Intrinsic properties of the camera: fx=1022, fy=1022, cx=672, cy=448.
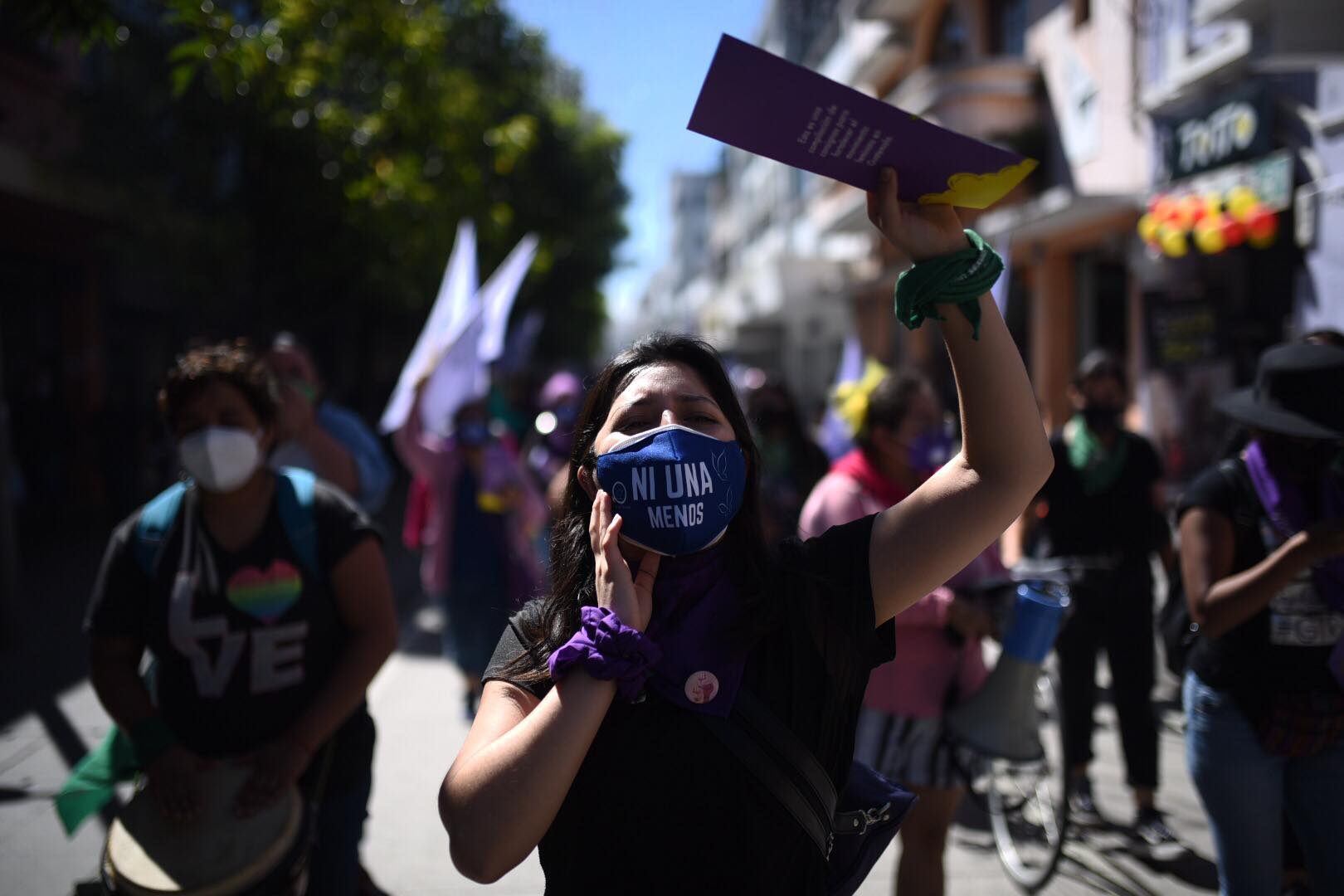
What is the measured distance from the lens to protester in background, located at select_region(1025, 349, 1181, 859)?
14.9ft

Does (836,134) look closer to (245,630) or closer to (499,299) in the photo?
(245,630)

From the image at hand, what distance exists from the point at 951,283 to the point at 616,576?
668 mm

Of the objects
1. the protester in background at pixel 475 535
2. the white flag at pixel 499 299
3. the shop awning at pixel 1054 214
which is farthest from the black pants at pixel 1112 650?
the shop awning at pixel 1054 214

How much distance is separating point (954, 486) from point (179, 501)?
2010mm

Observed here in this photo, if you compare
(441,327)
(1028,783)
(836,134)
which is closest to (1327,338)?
(1028,783)

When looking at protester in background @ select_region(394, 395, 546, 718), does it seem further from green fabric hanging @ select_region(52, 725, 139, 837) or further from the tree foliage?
the tree foliage

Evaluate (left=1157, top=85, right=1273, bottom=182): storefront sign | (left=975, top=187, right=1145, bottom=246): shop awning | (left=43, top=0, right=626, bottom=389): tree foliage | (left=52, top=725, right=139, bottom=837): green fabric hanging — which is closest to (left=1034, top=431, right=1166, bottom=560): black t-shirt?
(left=52, top=725, right=139, bottom=837): green fabric hanging

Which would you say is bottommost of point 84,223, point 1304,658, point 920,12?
point 1304,658

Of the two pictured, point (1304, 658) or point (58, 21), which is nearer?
point (1304, 658)

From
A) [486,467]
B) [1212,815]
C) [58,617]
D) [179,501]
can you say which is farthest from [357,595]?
[58,617]

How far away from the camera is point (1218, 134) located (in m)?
9.61

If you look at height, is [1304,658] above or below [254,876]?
above

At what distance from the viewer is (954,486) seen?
1.62m

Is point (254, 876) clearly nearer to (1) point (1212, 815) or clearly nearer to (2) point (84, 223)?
(1) point (1212, 815)
